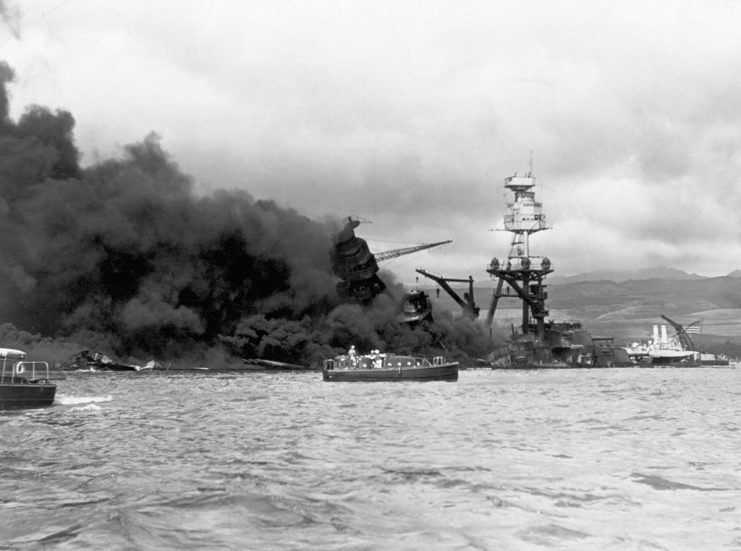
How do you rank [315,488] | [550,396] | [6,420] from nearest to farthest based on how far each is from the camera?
1. [315,488]
2. [6,420]
3. [550,396]

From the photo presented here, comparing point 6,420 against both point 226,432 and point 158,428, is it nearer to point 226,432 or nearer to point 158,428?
point 158,428

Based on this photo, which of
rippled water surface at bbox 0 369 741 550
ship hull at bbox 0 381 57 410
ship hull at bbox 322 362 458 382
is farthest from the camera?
ship hull at bbox 322 362 458 382

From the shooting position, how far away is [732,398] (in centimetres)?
8038

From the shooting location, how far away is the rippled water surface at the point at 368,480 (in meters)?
20.5

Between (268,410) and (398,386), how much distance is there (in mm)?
34993

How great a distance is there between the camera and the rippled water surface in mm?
20469

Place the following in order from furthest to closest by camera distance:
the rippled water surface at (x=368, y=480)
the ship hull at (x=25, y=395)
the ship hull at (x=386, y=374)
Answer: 1. the ship hull at (x=386, y=374)
2. the ship hull at (x=25, y=395)
3. the rippled water surface at (x=368, y=480)

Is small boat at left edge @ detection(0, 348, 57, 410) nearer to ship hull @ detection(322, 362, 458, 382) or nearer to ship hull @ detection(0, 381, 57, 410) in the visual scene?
ship hull @ detection(0, 381, 57, 410)

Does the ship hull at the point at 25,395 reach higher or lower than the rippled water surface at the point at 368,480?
higher

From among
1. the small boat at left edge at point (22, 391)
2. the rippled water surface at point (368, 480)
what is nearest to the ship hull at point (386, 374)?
the rippled water surface at point (368, 480)

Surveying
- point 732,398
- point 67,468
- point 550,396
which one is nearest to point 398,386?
point 550,396

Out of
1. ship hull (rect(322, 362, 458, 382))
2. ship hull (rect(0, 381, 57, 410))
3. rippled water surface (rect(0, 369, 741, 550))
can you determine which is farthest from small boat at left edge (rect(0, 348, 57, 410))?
ship hull (rect(322, 362, 458, 382))

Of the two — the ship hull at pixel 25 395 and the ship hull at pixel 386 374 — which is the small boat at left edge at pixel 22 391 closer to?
the ship hull at pixel 25 395

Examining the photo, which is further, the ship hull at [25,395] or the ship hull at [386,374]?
the ship hull at [386,374]
